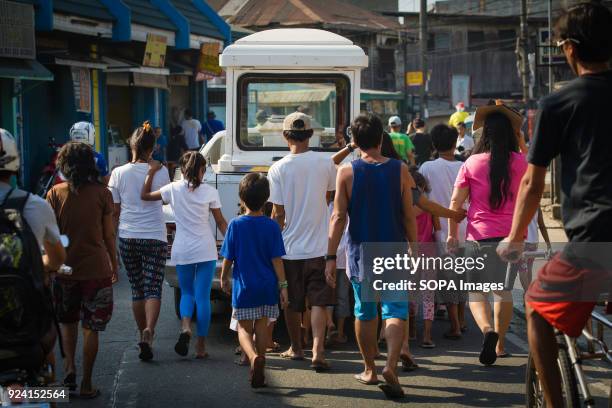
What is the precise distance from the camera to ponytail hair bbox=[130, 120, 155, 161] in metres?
8.14

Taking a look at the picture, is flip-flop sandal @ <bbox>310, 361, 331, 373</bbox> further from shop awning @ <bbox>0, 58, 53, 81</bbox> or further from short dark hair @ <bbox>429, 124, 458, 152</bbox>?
Result: shop awning @ <bbox>0, 58, 53, 81</bbox>

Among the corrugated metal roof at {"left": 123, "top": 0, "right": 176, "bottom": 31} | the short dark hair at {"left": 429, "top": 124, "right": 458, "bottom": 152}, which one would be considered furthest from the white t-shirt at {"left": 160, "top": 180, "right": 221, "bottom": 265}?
the corrugated metal roof at {"left": 123, "top": 0, "right": 176, "bottom": 31}

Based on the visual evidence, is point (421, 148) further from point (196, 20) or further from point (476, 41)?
point (476, 41)

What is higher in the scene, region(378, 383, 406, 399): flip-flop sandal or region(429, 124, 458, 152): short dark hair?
region(429, 124, 458, 152): short dark hair

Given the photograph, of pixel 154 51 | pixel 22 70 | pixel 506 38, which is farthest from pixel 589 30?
pixel 506 38

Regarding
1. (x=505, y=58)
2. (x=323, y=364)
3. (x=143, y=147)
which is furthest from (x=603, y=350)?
(x=505, y=58)

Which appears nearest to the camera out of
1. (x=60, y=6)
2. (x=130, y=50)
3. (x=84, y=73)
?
(x=60, y=6)

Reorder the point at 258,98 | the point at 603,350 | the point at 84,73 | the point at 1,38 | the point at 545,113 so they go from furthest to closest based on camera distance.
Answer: the point at 84,73, the point at 1,38, the point at 258,98, the point at 603,350, the point at 545,113

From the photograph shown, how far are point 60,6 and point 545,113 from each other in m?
12.7

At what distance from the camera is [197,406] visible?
662cm

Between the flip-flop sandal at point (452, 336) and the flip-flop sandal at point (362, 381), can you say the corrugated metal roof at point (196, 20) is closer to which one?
the flip-flop sandal at point (452, 336)

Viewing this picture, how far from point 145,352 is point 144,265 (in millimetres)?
701

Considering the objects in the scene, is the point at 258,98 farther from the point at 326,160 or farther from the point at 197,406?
the point at 197,406

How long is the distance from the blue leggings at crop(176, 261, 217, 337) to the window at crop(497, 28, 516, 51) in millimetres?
50224
